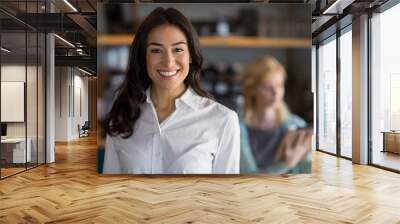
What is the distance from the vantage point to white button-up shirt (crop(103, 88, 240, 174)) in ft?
20.2

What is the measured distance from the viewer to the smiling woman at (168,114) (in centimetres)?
616

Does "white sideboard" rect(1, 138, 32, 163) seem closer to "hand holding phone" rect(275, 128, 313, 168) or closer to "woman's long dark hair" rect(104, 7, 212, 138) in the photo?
Answer: "woman's long dark hair" rect(104, 7, 212, 138)

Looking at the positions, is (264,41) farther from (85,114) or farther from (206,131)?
(85,114)

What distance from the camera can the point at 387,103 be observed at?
25.0 feet

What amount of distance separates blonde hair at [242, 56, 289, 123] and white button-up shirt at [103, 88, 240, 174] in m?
0.29

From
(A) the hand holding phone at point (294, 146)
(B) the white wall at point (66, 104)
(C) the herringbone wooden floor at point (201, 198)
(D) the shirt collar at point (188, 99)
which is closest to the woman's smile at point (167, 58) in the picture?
(D) the shirt collar at point (188, 99)

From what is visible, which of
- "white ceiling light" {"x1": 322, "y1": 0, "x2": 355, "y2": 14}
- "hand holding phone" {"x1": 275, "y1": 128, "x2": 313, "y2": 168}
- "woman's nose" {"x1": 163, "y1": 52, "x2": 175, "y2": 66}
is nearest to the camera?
"woman's nose" {"x1": 163, "y1": 52, "x2": 175, "y2": 66}

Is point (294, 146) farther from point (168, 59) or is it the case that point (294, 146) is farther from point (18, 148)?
point (18, 148)

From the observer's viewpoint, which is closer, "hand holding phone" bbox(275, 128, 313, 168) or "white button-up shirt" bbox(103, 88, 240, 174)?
"white button-up shirt" bbox(103, 88, 240, 174)

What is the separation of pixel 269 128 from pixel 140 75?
2148mm

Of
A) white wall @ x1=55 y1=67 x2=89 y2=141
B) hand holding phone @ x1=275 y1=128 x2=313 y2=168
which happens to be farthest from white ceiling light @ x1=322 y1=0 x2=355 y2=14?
white wall @ x1=55 y1=67 x2=89 y2=141

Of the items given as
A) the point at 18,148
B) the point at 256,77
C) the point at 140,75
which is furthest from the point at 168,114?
the point at 18,148

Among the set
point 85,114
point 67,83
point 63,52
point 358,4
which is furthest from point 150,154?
point 85,114

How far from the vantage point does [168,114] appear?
6156 mm
